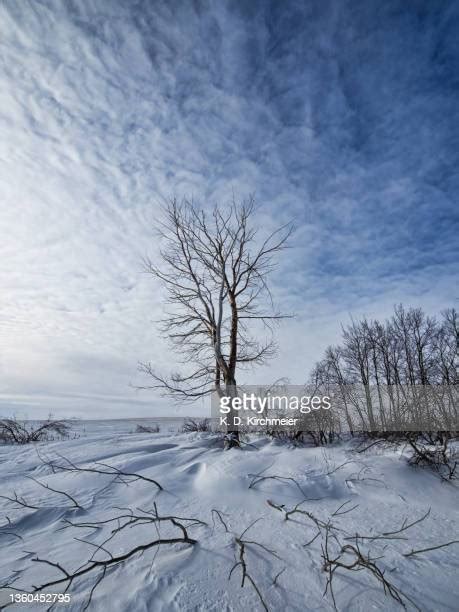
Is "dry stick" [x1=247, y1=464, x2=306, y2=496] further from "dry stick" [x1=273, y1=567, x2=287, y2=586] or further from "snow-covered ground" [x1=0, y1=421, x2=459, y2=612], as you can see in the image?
"dry stick" [x1=273, y1=567, x2=287, y2=586]

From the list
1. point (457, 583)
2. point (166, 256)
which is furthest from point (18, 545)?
point (166, 256)

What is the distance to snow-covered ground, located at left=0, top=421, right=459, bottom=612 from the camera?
1.77m

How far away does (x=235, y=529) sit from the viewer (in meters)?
2.58

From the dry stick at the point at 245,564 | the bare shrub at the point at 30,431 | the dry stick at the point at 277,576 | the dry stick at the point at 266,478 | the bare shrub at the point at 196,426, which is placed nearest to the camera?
the dry stick at the point at 245,564

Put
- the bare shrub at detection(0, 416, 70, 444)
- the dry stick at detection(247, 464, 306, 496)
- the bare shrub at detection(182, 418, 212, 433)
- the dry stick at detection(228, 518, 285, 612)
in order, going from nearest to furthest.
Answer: the dry stick at detection(228, 518, 285, 612) < the dry stick at detection(247, 464, 306, 496) < the bare shrub at detection(0, 416, 70, 444) < the bare shrub at detection(182, 418, 212, 433)

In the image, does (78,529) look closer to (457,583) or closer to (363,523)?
(363,523)

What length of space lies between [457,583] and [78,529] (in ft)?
9.73

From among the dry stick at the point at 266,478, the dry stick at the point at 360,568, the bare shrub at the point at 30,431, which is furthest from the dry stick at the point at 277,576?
the bare shrub at the point at 30,431

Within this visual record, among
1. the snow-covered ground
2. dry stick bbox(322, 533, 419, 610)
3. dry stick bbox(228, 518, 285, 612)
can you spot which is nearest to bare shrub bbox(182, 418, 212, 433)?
the snow-covered ground

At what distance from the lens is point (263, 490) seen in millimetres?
3568

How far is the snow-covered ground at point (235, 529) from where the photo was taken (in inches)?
69.7

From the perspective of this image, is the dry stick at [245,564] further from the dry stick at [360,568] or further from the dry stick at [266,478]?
the dry stick at [266,478]

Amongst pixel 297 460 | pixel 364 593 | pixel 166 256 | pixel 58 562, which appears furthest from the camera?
pixel 166 256

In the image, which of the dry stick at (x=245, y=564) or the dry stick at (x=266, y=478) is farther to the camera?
the dry stick at (x=266, y=478)
